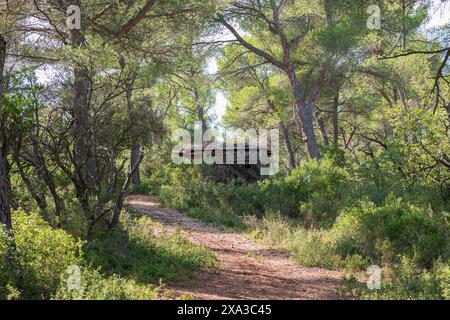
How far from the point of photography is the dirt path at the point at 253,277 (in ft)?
22.4

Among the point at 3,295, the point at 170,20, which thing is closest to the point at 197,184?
the point at 170,20

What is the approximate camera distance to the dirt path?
6.84 m

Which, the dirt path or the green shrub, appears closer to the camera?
the green shrub

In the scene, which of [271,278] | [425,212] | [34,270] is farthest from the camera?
[425,212]

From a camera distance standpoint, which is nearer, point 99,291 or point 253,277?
point 99,291

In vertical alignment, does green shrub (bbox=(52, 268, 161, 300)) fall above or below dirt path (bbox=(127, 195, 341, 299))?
above

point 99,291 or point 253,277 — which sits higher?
point 99,291

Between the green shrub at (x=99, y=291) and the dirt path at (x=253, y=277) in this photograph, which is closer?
the green shrub at (x=99, y=291)

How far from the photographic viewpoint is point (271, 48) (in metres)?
22.7

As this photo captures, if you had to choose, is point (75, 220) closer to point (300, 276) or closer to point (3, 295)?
point (3, 295)

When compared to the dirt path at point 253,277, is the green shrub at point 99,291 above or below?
above

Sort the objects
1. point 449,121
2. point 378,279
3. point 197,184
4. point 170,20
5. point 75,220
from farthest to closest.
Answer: point 197,184 → point 170,20 → point 449,121 → point 75,220 → point 378,279

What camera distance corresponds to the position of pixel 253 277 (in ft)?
25.9

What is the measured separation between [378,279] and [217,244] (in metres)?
4.34
